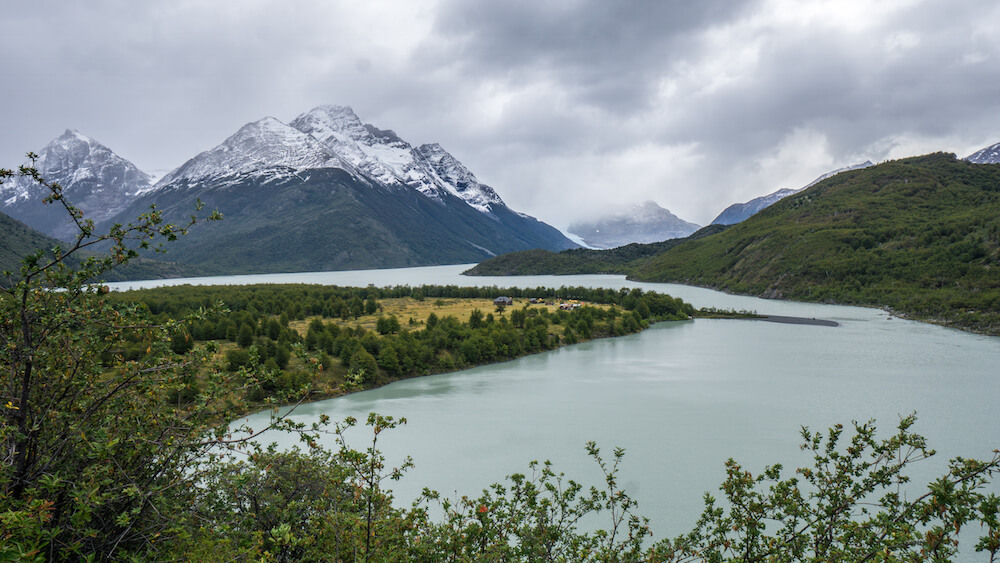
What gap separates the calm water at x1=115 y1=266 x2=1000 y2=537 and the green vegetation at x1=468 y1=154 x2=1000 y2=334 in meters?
23.1

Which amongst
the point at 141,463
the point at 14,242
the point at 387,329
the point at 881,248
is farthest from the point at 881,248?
the point at 14,242

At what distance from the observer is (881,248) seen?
115500 millimetres

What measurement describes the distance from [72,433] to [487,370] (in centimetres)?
5026

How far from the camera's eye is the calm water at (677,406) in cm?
2709

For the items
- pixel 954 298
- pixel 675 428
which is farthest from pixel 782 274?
pixel 675 428

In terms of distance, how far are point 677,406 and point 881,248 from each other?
105411 millimetres

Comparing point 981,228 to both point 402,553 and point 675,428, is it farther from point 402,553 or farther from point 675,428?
point 402,553

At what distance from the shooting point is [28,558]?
4680 mm

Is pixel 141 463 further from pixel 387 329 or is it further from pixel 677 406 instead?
pixel 387 329

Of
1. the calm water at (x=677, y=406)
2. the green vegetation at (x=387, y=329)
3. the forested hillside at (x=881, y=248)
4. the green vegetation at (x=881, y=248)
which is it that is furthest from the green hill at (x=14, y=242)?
the forested hillside at (x=881, y=248)

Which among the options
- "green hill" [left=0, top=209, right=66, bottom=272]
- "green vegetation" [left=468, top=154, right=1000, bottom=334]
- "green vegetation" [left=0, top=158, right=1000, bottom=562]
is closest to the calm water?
"green vegetation" [left=0, top=158, right=1000, bottom=562]

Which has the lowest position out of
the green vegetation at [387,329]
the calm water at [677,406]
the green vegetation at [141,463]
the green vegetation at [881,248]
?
the calm water at [677,406]

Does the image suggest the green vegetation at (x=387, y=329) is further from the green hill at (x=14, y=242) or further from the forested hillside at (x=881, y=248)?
the green hill at (x=14, y=242)

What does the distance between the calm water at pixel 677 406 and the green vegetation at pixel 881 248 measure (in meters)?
23.1
